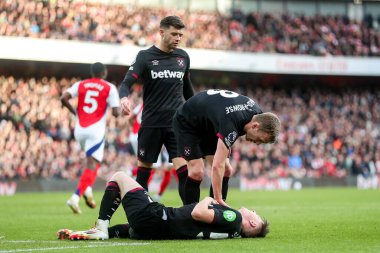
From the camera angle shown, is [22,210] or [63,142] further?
[63,142]

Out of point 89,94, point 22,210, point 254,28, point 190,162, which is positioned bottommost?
point 22,210

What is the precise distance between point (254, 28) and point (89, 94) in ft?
86.8

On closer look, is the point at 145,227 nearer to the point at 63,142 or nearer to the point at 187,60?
the point at 187,60

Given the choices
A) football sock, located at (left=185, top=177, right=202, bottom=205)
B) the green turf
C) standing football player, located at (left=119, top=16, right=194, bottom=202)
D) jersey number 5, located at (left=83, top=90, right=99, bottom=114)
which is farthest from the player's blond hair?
jersey number 5, located at (left=83, top=90, right=99, bottom=114)

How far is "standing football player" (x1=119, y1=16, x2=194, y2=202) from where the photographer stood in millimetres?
10867

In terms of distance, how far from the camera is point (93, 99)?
1469cm

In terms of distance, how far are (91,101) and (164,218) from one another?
6850mm

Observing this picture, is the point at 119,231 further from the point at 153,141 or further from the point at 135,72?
the point at 135,72

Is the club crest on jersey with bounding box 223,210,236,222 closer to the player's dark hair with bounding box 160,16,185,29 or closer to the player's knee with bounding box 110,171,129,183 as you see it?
the player's knee with bounding box 110,171,129,183

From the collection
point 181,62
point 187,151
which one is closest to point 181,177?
point 187,151

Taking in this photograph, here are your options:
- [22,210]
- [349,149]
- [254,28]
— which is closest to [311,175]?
[349,149]

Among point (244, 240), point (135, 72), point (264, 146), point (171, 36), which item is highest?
point (171, 36)

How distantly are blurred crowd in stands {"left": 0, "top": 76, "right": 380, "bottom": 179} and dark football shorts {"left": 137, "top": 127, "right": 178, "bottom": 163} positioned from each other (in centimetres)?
1624

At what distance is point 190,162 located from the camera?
375 inches
